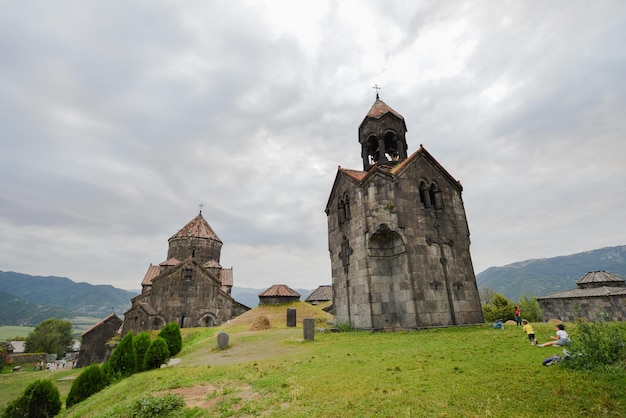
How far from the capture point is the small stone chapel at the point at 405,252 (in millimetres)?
14578

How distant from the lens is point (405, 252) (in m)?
14.6

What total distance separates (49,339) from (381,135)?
233ft

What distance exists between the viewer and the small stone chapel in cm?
1458

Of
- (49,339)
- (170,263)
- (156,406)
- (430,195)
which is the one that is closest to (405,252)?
(430,195)

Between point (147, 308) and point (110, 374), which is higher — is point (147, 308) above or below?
above

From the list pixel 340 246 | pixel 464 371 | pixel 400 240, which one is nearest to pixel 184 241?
pixel 340 246

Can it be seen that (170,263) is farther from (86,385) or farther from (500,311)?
(500,311)

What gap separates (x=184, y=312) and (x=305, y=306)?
12.5 metres

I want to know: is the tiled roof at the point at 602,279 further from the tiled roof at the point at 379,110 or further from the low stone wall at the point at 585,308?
the tiled roof at the point at 379,110

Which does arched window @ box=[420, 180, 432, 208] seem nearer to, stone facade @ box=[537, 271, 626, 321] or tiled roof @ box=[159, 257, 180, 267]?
stone facade @ box=[537, 271, 626, 321]

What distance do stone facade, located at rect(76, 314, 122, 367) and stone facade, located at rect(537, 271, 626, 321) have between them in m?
41.0

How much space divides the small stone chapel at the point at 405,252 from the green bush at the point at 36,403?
1281cm

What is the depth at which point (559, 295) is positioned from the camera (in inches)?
1019

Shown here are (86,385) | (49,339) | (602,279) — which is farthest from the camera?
(49,339)
